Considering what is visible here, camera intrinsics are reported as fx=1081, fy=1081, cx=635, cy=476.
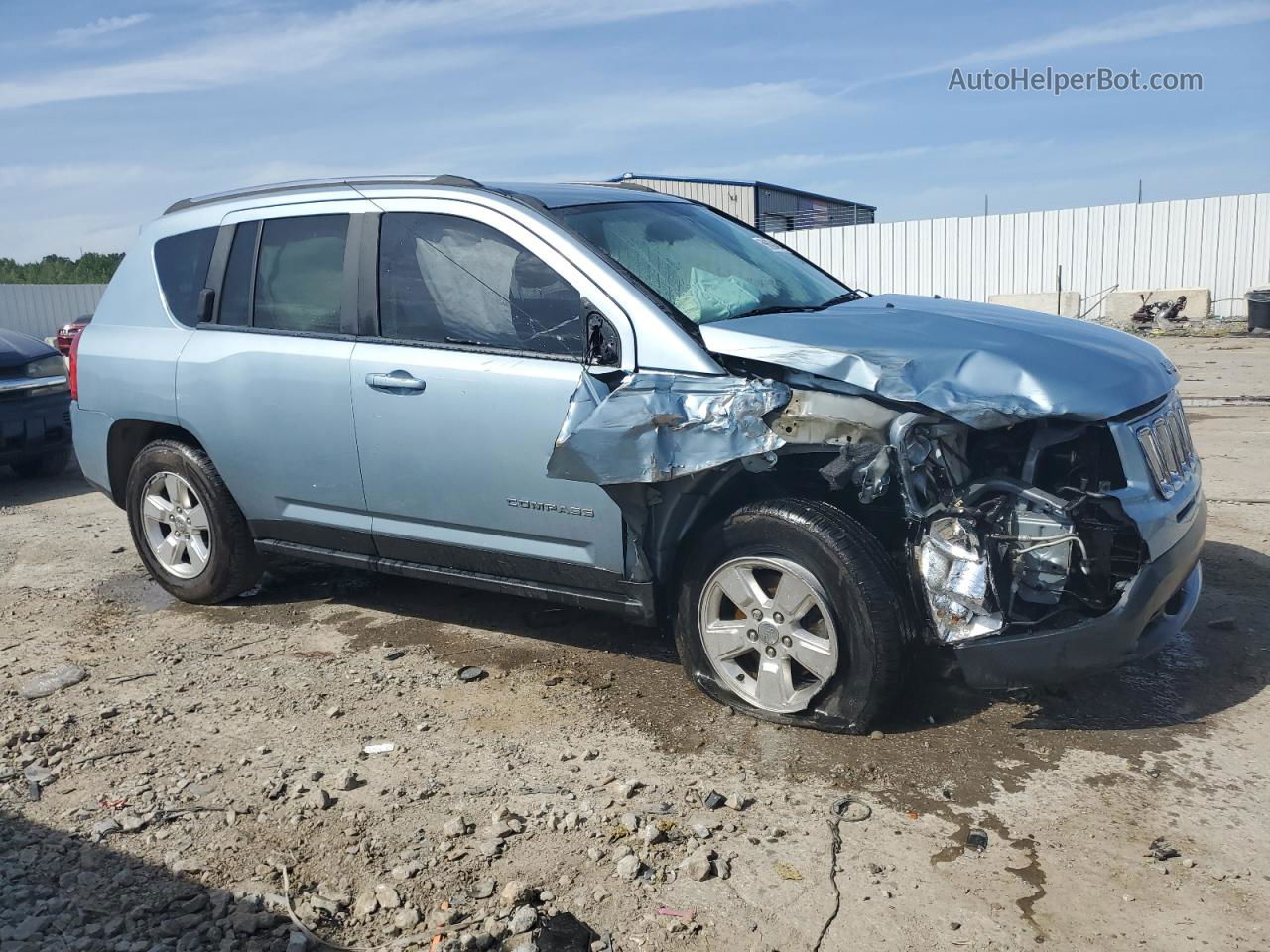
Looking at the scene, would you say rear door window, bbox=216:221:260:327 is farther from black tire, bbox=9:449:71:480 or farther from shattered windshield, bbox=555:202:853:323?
black tire, bbox=9:449:71:480

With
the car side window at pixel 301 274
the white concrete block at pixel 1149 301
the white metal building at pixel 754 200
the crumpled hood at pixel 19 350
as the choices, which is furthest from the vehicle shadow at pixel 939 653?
the white metal building at pixel 754 200

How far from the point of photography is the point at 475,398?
400cm

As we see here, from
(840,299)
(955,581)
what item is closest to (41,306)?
(840,299)

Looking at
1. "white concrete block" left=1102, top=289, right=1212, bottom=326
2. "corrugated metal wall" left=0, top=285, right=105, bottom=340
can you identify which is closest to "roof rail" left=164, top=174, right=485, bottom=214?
"white concrete block" left=1102, top=289, right=1212, bottom=326

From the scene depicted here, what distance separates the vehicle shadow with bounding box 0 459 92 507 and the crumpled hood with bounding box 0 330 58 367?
1.02 m

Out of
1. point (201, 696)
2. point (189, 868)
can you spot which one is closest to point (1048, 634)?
point (189, 868)

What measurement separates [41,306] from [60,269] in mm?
11352

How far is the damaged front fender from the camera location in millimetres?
3473

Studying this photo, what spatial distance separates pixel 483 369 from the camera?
13.1 feet

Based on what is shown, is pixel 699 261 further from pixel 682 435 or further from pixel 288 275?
pixel 288 275

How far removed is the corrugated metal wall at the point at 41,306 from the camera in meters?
36.5

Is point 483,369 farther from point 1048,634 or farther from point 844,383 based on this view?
point 1048,634

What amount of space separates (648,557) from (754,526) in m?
0.44

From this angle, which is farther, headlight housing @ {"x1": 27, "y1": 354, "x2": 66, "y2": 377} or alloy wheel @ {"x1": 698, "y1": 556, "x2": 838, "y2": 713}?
headlight housing @ {"x1": 27, "y1": 354, "x2": 66, "y2": 377}
